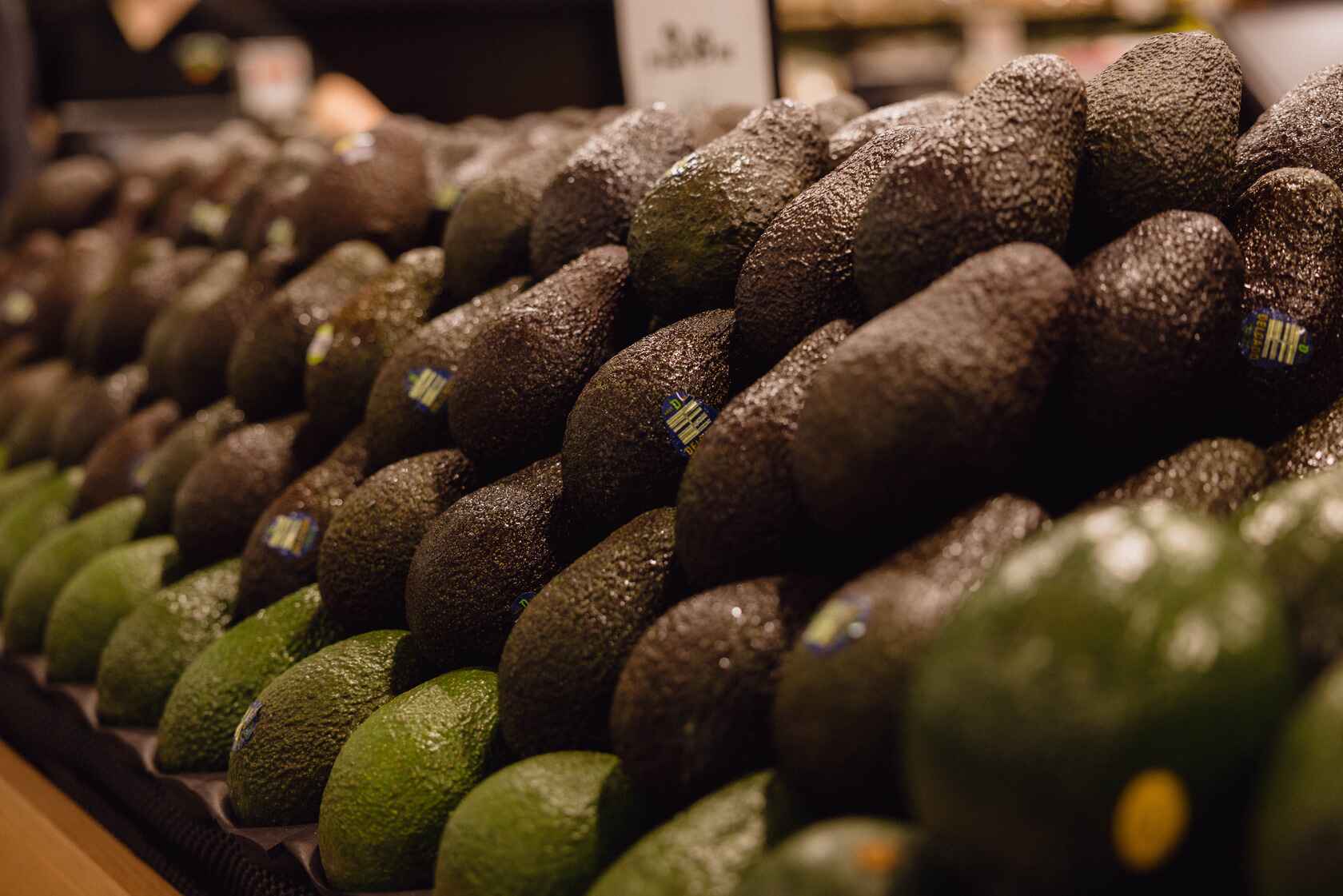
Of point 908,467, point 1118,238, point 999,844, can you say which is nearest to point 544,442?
point 908,467

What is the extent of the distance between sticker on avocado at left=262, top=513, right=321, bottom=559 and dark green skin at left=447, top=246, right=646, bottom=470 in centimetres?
34

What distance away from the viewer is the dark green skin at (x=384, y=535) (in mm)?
1630

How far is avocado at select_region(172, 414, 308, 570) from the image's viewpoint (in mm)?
2016

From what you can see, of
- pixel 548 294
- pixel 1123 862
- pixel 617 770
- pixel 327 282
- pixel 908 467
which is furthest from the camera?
pixel 327 282

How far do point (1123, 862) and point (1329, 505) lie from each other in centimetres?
33

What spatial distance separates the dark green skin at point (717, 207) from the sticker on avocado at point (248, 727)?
2.38 ft

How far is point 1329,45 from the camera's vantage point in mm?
3287

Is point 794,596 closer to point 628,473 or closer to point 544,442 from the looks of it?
point 628,473

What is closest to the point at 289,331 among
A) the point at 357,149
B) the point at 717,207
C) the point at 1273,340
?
the point at 357,149

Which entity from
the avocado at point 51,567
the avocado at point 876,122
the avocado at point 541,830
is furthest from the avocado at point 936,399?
the avocado at point 51,567

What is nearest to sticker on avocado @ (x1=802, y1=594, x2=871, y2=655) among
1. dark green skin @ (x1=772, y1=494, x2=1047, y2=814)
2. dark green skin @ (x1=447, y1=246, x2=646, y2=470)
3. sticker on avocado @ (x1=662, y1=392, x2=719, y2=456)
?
dark green skin @ (x1=772, y1=494, x2=1047, y2=814)

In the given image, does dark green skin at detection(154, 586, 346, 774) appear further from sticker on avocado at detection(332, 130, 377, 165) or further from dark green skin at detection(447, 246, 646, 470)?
sticker on avocado at detection(332, 130, 377, 165)

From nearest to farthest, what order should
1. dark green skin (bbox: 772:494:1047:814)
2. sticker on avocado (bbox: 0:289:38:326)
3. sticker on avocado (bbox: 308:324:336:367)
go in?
dark green skin (bbox: 772:494:1047:814) → sticker on avocado (bbox: 308:324:336:367) → sticker on avocado (bbox: 0:289:38:326)

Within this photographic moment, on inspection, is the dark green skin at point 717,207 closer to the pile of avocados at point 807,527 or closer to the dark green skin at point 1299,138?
the pile of avocados at point 807,527
